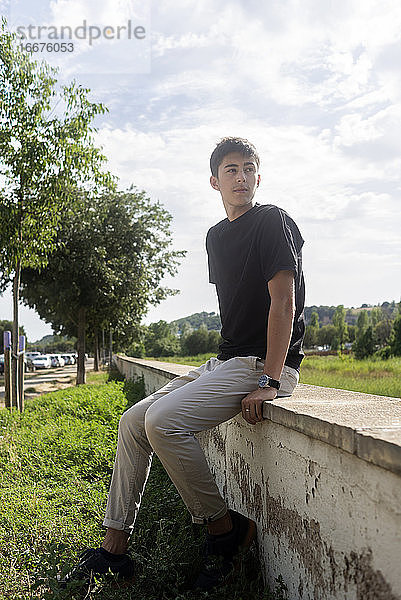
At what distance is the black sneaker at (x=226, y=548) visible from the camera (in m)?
2.80

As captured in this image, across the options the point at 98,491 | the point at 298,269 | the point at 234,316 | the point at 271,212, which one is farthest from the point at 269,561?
the point at 98,491

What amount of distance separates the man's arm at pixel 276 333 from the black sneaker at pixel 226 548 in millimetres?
541

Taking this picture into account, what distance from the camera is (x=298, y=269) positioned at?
3.08 meters

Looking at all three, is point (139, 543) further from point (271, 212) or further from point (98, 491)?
point (271, 212)

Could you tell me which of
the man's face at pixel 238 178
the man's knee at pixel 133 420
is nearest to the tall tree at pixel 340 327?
the man's face at pixel 238 178

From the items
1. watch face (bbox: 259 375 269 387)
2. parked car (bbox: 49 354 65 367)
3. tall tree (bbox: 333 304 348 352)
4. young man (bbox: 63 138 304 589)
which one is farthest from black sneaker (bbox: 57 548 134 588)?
parked car (bbox: 49 354 65 367)

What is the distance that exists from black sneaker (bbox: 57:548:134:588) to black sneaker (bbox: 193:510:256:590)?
1.22ft

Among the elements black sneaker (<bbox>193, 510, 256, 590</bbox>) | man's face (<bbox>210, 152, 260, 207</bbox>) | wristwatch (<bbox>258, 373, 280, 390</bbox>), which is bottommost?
black sneaker (<bbox>193, 510, 256, 590</bbox>)

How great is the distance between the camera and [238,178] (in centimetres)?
333

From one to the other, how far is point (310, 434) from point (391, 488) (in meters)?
0.60

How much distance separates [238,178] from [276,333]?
963 mm

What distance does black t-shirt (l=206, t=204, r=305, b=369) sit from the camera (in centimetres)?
296

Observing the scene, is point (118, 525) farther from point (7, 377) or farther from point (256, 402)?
point (7, 377)

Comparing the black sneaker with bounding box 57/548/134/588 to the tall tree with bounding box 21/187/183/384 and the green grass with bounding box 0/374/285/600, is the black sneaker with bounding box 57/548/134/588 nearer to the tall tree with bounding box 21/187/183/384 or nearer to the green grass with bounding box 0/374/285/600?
the green grass with bounding box 0/374/285/600
